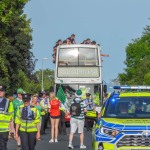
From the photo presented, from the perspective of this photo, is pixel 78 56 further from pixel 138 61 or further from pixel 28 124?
pixel 138 61

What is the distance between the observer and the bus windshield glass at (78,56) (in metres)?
40.6

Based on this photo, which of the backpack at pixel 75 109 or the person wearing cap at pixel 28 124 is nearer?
the person wearing cap at pixel 28 124

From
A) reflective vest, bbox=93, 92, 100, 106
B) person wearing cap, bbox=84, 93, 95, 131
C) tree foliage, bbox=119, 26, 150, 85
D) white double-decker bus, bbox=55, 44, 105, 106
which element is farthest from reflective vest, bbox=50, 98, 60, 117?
tree foliage, bbox=119, 26, 150, 85

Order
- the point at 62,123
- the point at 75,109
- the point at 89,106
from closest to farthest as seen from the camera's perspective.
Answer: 1. the point at 75,109
2. the point at 62,123
3. the point at 89,106

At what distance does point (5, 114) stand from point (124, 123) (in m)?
2.85

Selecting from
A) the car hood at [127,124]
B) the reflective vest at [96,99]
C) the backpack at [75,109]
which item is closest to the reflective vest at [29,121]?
the car hood at [127,124]

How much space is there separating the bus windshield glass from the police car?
23.5 metres

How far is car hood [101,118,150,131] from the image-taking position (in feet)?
49.1

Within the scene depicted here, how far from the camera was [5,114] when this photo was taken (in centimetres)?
1669

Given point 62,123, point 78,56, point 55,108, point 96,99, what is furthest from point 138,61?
point 55,108

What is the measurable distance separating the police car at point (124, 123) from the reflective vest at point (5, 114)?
195cm

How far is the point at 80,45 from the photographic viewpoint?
136 feet

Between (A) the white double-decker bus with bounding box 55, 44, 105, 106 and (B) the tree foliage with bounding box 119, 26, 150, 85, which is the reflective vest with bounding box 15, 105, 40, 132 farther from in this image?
(B) the tree foliage with bounding box 119, 26, 150, 85

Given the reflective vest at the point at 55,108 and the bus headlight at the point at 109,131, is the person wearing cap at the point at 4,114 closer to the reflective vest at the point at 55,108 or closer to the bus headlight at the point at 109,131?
the bus headlight at the point at 109,131
